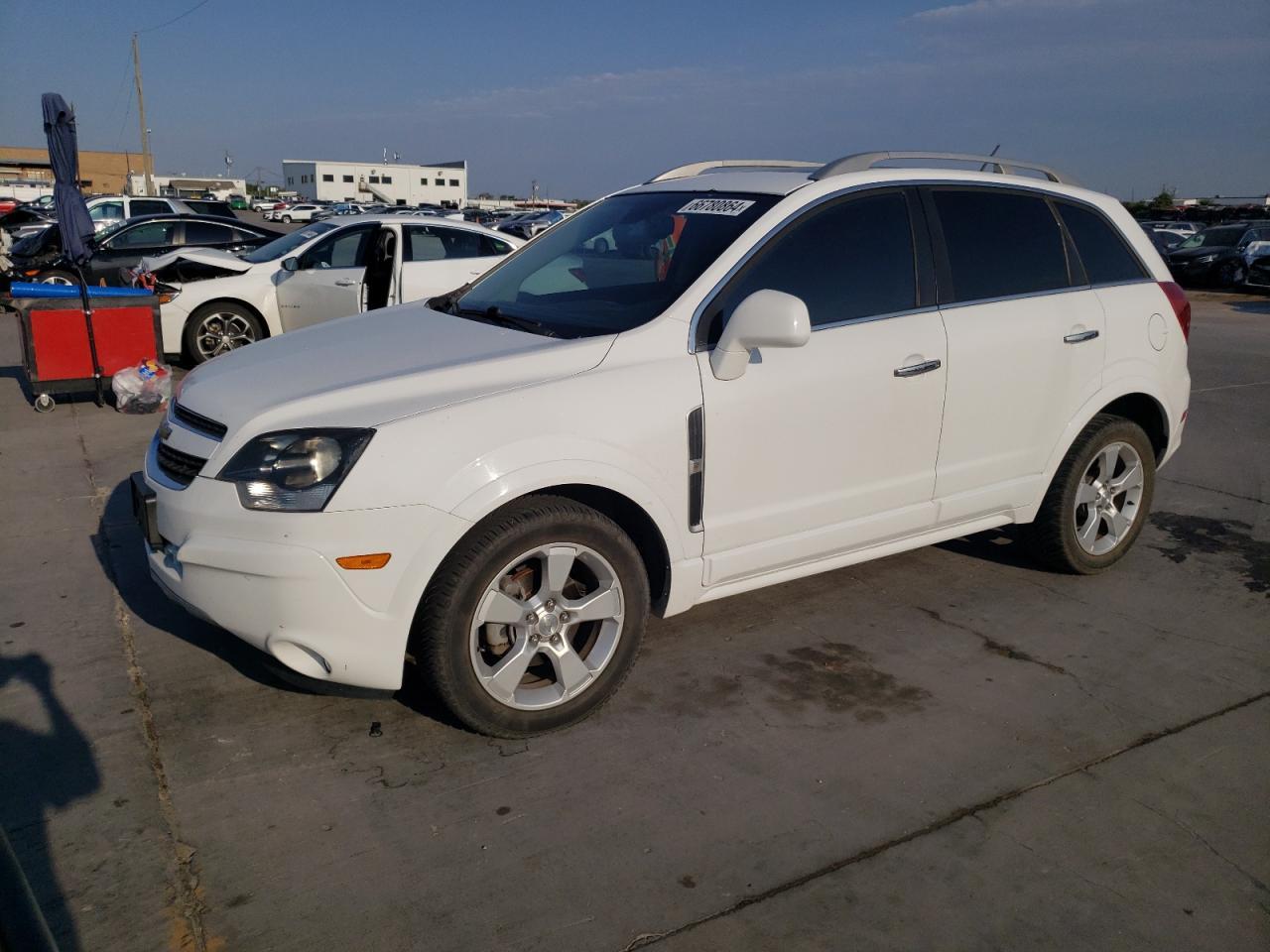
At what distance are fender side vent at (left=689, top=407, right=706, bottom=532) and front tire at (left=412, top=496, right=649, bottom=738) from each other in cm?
27

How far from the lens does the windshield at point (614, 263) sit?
3.73 metres

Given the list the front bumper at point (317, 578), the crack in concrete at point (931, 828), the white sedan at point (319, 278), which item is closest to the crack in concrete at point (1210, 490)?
the crack in concrete at point (931, 828)

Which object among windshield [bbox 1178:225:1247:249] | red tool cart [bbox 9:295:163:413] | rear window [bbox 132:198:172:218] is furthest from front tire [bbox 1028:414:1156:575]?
windshield [bbox 1178:225:1247:249]

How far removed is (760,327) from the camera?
11.0 ft

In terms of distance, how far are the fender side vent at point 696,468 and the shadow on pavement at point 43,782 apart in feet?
6.78

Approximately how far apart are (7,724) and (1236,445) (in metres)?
8.13

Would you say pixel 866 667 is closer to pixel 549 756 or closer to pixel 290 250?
pixel 549 756

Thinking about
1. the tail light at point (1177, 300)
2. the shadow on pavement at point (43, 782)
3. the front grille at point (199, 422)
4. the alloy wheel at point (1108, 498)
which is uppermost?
the tail light at point (1177, 300)

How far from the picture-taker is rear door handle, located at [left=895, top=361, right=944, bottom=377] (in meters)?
3.93

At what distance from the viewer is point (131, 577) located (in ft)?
15.4

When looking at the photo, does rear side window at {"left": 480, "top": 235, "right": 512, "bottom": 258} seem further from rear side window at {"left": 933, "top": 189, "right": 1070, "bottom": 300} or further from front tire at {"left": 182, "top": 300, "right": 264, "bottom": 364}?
rear side window at {"left": 933, "top": 189, "right": 1070, "bottom": 300}

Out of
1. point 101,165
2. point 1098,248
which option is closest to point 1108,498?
point 1098,248

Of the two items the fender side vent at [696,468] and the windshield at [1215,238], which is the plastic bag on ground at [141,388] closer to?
the fender side vent at [696,468]

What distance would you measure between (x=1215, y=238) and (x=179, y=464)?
26983 mm
